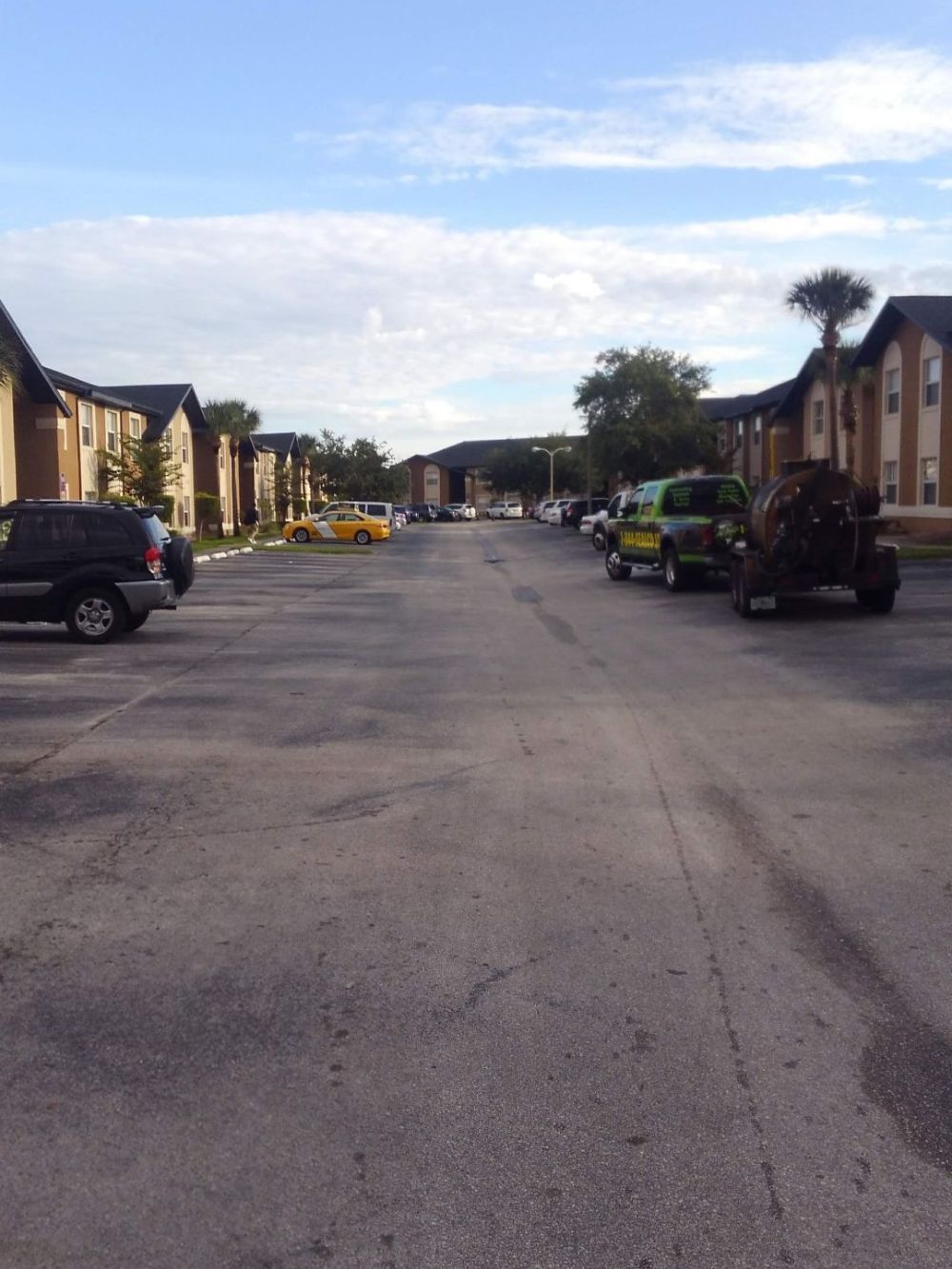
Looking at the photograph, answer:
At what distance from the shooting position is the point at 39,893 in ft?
21.2

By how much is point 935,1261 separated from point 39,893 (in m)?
4.57

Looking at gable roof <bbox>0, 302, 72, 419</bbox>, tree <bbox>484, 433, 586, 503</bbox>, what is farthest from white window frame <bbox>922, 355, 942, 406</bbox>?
tree <bbox>484, 433, 586, 503</bbox>

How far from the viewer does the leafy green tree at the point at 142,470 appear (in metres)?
40.5

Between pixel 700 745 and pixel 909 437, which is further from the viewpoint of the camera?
pixel 909 437

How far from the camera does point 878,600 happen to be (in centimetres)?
1912

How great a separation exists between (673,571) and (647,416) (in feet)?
121

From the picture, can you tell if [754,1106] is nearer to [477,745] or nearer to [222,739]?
[477,745]

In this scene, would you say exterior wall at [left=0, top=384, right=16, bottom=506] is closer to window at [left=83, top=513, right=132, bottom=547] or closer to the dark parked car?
window at [left=83, top=513, right=132, bottom=547]

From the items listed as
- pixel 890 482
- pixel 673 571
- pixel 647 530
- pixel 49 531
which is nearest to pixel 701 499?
pixel 647 530

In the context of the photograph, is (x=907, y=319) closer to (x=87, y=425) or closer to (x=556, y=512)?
(x=87, y=425)

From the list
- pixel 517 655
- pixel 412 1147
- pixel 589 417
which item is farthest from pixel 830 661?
pixel 589 417

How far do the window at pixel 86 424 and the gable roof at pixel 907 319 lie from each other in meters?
26.0

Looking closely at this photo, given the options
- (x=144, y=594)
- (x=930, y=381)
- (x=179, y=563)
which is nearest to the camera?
(x=144, y=594)

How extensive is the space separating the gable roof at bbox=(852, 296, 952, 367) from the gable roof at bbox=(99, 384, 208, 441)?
26430mm
